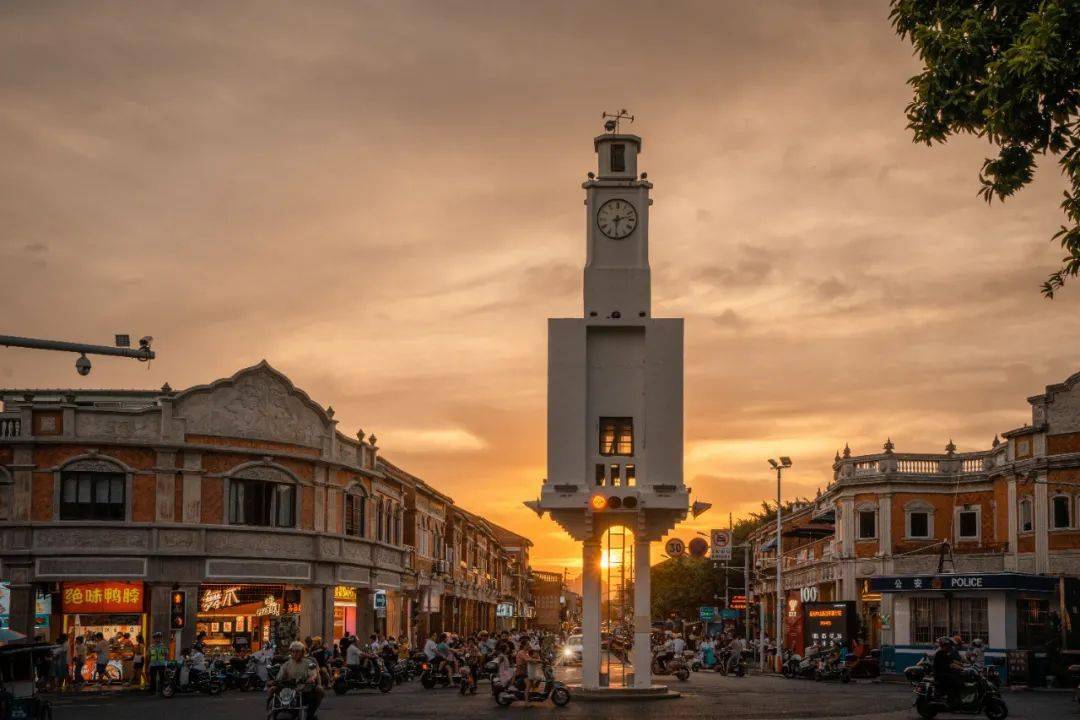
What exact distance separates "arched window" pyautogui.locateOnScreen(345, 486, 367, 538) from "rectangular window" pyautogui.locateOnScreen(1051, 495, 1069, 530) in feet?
100

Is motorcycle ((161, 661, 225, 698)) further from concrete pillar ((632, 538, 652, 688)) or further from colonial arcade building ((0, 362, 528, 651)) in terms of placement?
concrete pillar ((632, 538, 652, 688))

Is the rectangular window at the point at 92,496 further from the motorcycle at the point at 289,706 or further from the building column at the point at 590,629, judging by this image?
the motorcycle at the point at 289,706

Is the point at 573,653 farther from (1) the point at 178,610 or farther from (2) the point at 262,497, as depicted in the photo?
(1) the point at 178,610

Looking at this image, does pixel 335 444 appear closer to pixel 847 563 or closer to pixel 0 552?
pixel 0 552

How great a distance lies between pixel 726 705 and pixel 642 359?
9.46 meters

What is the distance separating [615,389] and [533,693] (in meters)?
8.74

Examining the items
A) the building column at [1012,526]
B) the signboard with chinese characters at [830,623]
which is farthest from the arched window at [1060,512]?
the signboard with chinese characters at [830,623]

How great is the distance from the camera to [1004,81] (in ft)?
47.5

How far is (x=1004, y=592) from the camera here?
170 ft

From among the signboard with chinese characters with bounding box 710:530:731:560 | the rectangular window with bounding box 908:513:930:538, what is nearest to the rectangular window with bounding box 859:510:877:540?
the rectangular window with bounding box 908:513:930:538

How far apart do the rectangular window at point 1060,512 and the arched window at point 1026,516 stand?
1144mm

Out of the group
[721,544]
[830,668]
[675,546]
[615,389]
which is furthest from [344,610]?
[721,544]

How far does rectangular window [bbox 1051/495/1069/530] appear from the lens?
59.5 metres

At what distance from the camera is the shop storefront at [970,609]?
51.8 metres
